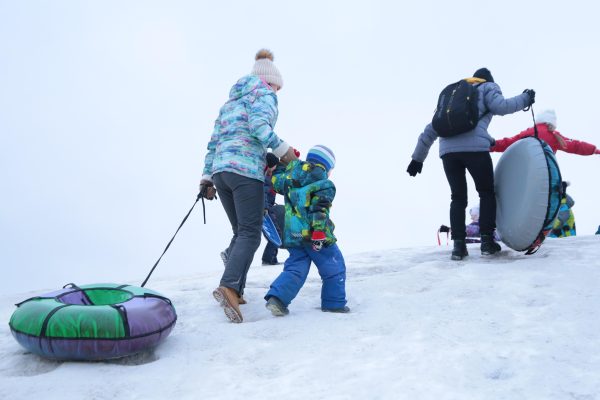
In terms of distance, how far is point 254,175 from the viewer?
3438 mm

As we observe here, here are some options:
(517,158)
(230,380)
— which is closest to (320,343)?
(230,380)

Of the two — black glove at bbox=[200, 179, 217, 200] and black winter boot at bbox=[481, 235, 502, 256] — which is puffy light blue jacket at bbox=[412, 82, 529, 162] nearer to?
black winter boot at bbox=[481, 235, 502, 256]

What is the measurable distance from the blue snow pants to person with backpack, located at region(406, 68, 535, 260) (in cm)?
188

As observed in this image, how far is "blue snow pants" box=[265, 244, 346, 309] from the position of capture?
11.2 feet

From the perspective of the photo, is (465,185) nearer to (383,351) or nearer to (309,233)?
(309,233)

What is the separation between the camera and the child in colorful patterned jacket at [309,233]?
11.0 feet

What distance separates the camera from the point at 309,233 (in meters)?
3.37

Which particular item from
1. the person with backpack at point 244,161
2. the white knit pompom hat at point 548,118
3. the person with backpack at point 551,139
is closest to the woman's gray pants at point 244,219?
the person with backpack at point 244,161

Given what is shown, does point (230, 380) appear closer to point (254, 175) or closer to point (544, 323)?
point (254, 175)

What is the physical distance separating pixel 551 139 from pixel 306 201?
375 cm

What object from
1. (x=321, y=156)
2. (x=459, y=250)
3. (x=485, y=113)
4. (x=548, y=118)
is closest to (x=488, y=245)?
(x=459, y=250)

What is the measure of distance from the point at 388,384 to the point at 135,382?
120 cm

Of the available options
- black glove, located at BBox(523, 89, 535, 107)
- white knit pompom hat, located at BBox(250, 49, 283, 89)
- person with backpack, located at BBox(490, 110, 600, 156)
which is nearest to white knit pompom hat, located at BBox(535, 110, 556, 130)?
person with backpack, located at BBox(490, 110, 600, 156)

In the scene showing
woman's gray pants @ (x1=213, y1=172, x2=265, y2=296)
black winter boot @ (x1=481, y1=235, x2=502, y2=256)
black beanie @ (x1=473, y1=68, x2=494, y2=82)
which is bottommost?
black winter boot @ (x1=481, y1=235, x2=502, y2=256)
